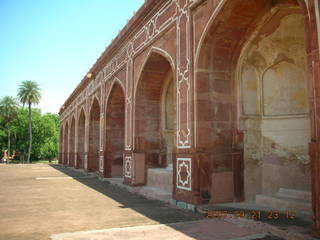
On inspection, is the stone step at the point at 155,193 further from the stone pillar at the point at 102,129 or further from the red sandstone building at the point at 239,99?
the stone pillar at the point at 102,129

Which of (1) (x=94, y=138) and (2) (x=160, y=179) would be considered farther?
(1) (x=94, y=138)

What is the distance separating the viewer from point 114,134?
12.9 metres

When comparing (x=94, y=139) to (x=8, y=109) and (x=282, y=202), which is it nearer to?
(x=282, y=202)

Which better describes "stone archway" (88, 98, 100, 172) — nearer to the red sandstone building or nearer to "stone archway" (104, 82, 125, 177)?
"stone archway" (104, 82, 125, 177)

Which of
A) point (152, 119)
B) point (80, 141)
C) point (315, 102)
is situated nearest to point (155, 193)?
point (152, 119)

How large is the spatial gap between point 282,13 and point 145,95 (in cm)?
505

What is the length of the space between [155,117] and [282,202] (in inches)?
214

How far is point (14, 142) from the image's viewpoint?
4650 cm

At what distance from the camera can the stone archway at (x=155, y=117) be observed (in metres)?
9.59
